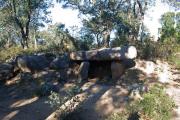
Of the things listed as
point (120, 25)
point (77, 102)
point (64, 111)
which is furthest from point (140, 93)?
point (120, 25)

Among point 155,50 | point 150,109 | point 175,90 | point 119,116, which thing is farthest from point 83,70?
point 150,109

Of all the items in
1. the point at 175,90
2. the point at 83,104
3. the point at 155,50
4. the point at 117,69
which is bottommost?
the point at 175,90

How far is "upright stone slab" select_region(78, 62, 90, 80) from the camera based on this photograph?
1539 cm

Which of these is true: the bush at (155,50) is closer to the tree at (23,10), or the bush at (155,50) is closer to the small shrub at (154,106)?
the small shrub at (154,106)

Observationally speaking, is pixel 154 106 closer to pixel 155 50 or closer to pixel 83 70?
pixel 83 70

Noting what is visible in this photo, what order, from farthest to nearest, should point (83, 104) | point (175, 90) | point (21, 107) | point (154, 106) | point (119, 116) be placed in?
point (175, 90) < point (21, 107) < point (83, 104) < point (154, 106) < point (119, 116)

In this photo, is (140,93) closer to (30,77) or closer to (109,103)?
(109,103)

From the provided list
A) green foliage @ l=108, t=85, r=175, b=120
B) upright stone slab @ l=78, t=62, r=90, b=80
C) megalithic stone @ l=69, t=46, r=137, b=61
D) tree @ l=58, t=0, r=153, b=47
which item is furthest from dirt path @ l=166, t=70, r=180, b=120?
tree @ l=58, t=0, r=153, b=47

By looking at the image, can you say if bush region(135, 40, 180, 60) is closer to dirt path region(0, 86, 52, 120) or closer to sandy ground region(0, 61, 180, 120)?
sandy ground region(0, 61, 180, 120)

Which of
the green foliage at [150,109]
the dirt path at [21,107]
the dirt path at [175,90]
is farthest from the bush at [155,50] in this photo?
the green foliage at [150,109]

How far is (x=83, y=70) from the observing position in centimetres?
1552

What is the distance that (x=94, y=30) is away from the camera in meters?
34.6

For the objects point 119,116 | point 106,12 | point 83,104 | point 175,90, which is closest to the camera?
point 119,116

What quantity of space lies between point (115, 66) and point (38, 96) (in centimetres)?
408
